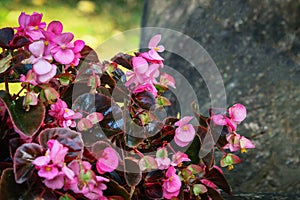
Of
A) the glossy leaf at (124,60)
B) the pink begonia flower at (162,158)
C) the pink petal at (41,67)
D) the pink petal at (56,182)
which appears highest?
the glossy leaf at (124,60)

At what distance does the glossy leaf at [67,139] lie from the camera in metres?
0.74

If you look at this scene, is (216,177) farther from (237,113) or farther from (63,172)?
(63,172)

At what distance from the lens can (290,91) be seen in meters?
1.80

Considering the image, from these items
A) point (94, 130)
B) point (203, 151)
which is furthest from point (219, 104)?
point (94, 130)

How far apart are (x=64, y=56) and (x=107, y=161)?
0.17 metres

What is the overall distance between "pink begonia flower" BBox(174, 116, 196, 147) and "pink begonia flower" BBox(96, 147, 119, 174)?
5.1 inches

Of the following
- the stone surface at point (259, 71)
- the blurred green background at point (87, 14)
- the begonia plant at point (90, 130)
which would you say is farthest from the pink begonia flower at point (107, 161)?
the blurred green background at point (87, 14)

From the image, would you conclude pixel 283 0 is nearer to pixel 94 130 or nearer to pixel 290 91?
pixel 290 91

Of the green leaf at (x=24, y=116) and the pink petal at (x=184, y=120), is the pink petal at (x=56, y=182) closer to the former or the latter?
the green leaf at (x=24, y=116)

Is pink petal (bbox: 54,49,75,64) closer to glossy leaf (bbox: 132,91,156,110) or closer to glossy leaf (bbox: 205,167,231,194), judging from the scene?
glossy leaf (bbox: 132,91,156,110)

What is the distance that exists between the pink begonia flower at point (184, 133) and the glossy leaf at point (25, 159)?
249 mm

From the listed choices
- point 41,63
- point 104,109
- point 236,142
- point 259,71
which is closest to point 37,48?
point 41,63

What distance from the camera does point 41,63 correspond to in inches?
31.1

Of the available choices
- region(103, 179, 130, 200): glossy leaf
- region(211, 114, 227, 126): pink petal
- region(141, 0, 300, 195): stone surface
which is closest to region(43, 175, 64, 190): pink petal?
region(103, 179, 130, 200): glossy leaf
